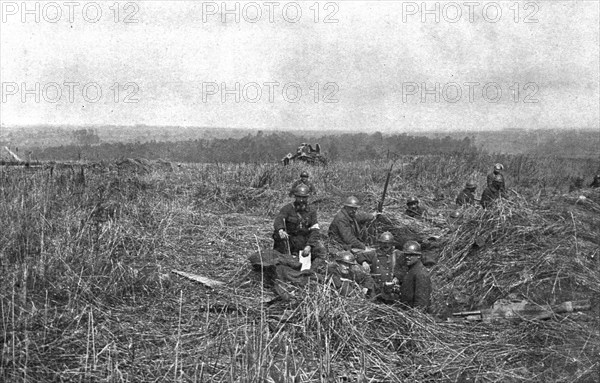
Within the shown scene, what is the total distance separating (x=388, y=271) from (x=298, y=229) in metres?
1.66

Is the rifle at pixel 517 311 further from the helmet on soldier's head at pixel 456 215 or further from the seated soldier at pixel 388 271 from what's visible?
the helmet on soldier's head at pixel 456 215

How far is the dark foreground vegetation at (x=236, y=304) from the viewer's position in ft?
12.6

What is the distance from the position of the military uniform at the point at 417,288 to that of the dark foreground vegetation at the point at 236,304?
0.17 m

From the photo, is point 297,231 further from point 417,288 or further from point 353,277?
point 417,288

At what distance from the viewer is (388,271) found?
249 inches

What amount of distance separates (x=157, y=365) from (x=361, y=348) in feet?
5.32

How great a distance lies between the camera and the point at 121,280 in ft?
18.1

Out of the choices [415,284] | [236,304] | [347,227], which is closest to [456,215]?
[347,227]

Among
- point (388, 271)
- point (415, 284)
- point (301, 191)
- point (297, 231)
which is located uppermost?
point (301, 191)

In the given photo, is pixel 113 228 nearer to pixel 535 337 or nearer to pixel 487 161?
pixel 535 337

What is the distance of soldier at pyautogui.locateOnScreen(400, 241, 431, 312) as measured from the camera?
538cm

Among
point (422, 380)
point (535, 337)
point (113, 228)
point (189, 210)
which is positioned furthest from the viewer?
point (189, 210)

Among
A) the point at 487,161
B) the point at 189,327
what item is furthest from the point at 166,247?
the point at 487,161

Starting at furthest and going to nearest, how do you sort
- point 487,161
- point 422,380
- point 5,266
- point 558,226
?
point 487,161, point 558,226, point 5,266, point 422,380
